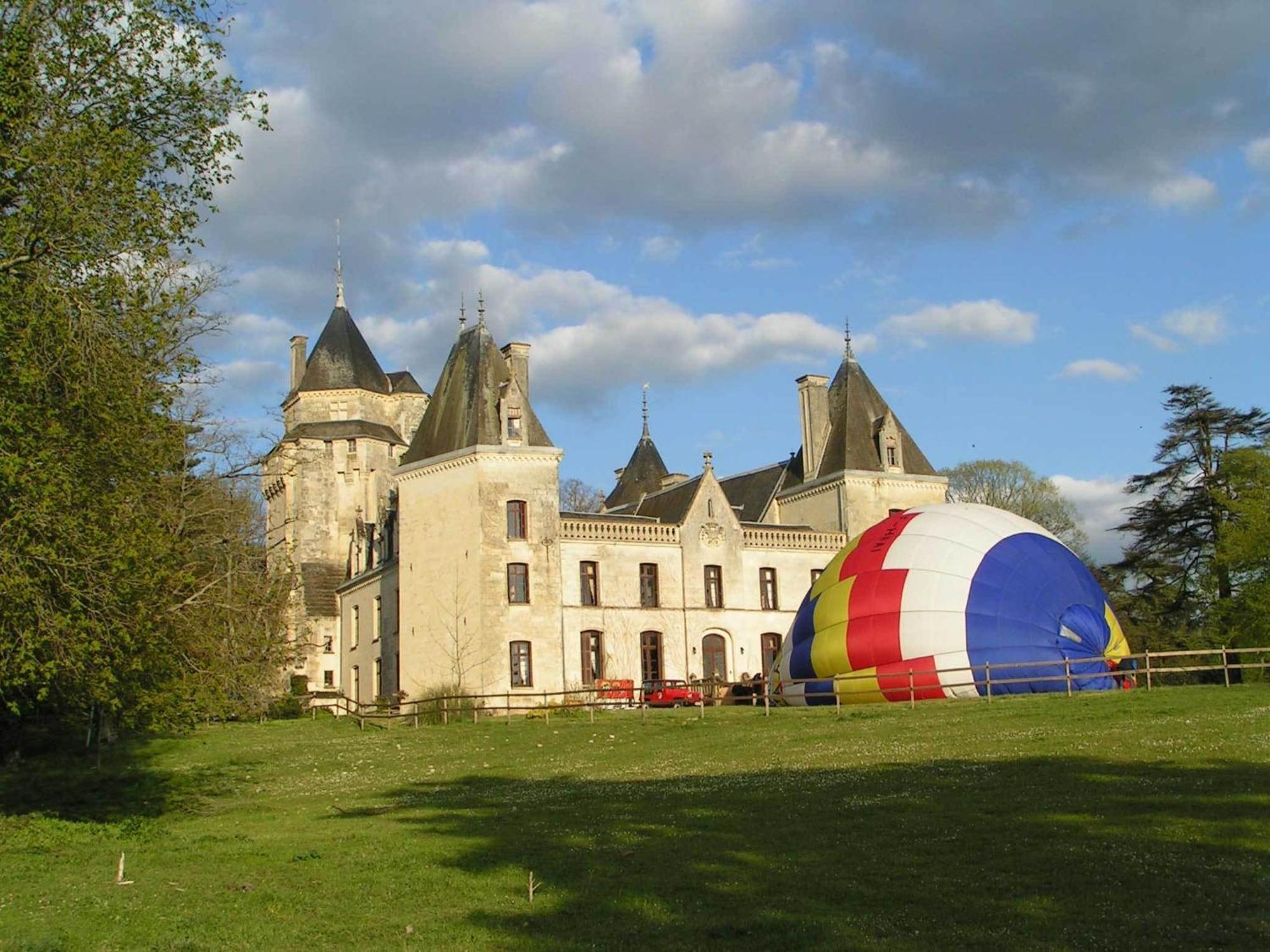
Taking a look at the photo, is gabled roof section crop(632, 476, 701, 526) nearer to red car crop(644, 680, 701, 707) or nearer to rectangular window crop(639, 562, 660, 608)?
rectangular window crop(639, 562, 660, 608)

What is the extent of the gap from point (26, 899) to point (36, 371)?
6.16 metres

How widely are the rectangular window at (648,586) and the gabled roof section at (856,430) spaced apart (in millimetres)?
8910

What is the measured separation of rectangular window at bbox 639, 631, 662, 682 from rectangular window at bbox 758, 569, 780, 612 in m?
4.53

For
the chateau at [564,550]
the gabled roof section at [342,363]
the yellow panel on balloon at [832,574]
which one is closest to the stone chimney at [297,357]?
the gabled roof section at [342,363]

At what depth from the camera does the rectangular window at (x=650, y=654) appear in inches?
1908

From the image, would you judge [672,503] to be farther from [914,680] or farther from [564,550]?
[914,680]

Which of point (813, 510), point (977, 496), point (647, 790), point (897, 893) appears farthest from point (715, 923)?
point (977, 496)

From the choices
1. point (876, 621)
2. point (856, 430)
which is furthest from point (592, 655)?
point (876, 621)

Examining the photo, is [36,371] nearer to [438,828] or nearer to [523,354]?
[438,828]

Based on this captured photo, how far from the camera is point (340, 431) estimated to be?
227 feet

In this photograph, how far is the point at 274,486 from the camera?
71.8m

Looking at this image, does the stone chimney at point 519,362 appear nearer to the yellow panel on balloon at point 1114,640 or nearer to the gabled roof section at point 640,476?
the gabled roof section at point 640,476

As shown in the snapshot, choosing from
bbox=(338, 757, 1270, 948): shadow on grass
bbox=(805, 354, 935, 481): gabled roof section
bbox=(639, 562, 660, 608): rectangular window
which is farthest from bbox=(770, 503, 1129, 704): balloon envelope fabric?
bbox=(805, 354, 935, 481): gabled roof section

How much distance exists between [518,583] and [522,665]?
9.09ft
